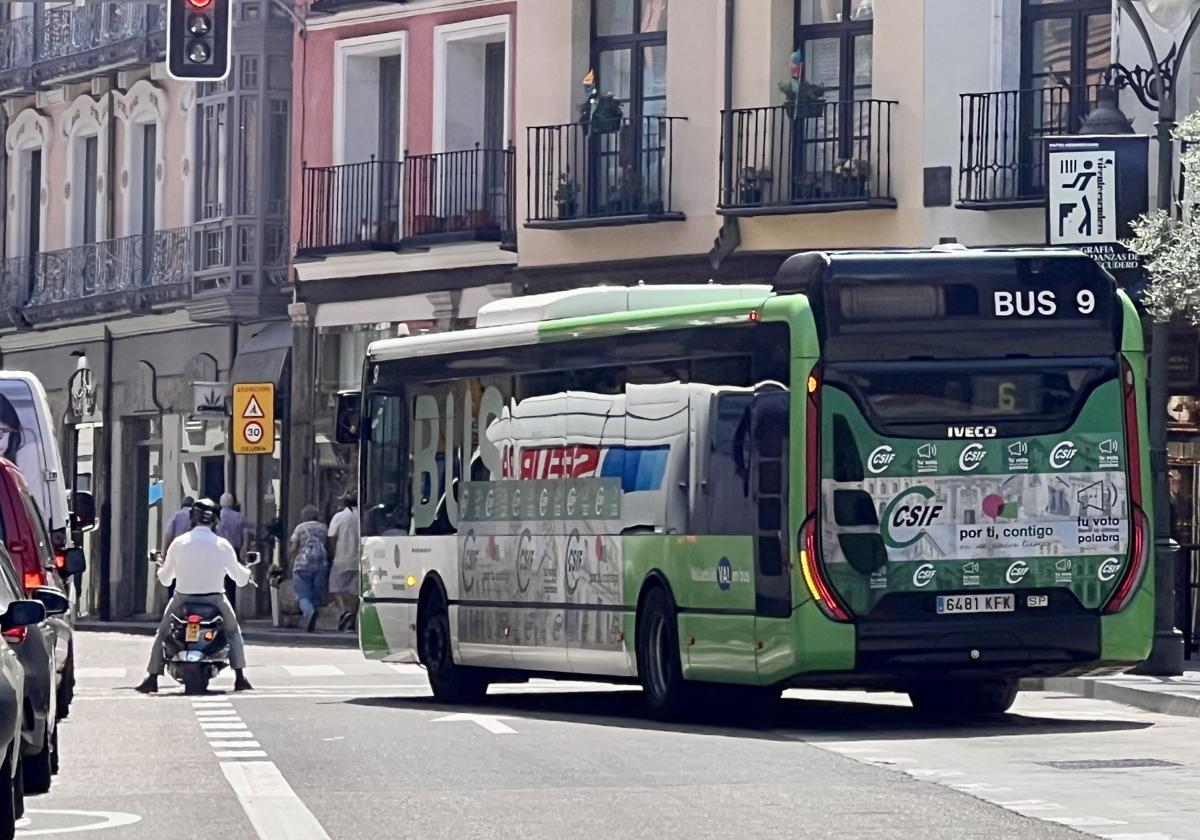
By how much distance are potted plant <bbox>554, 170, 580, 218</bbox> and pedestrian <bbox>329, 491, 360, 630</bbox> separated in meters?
5.14

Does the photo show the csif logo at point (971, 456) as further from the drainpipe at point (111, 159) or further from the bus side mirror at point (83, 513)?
the drainpipe at point (111, 159)

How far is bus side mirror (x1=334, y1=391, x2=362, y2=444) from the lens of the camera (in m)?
25.8

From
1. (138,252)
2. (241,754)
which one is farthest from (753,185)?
(241,754)

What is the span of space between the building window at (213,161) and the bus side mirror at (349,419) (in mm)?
18977

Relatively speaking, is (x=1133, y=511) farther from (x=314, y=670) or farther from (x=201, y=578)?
(x=314, y=670)

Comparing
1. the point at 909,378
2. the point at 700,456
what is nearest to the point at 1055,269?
the point at 909,378

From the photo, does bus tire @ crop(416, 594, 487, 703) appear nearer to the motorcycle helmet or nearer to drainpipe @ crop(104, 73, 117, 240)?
the motorcycle helmet

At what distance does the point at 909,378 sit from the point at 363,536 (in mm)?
7480

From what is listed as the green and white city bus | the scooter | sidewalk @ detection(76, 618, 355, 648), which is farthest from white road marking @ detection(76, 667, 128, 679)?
the green and white city bus

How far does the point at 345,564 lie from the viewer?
126ft

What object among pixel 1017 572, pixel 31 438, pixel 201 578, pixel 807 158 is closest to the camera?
pixel 1017 572

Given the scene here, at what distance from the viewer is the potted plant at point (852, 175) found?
3331cm

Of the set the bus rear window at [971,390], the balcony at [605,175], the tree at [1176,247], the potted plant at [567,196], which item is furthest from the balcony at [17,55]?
the bus rear window at [971,390]

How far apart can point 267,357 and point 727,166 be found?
1145 cm
